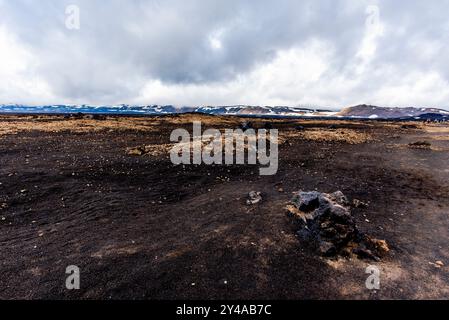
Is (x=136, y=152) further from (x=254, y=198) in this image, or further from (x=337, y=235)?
(x=337, y=235)

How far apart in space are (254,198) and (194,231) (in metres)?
4.32

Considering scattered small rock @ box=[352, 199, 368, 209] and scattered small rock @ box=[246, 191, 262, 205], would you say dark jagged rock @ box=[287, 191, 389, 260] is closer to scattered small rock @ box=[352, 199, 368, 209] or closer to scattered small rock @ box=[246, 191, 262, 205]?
scattered small rock @ box=[246, 191, 262, 205]

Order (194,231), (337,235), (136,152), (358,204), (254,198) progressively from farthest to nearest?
(136,152) → (254,198) → (358,204) → (194,231) → (337,235)

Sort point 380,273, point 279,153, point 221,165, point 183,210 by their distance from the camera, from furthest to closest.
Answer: point 279,153
point 221,165
point 183,210
point 380,273

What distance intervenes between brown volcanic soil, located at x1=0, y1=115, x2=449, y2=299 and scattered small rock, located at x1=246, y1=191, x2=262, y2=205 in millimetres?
410

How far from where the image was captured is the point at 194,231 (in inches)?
441

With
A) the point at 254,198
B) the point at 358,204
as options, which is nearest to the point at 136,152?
the point at 254,198

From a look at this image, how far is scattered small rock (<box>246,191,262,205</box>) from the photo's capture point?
46.0 feet

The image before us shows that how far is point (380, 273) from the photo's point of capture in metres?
8.58

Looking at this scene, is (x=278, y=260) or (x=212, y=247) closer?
(x=278, y=260)
